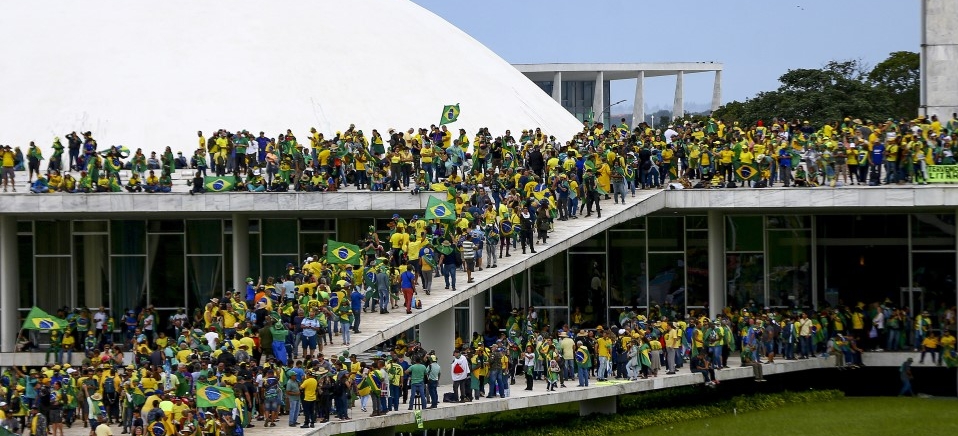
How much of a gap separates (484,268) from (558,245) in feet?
6.04

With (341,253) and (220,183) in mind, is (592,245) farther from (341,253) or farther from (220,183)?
(341,253)

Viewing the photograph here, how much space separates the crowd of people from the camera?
34.3 m

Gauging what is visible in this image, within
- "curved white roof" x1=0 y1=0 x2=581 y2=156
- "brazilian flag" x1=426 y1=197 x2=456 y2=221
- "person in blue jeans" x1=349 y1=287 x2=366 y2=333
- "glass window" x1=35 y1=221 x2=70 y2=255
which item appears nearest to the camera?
"person in blue jeans" x1=349 y1=287 x2=366 y2=333

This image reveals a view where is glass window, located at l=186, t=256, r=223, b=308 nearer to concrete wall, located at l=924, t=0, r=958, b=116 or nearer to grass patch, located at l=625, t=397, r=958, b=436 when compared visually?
grass patch, located at l=625, t=397, r=958, b=436

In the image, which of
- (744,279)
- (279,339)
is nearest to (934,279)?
(744,279)

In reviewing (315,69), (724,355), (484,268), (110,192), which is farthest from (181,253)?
(724,355)

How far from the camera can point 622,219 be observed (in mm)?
33875

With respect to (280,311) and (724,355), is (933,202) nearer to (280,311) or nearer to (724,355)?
(724,355)

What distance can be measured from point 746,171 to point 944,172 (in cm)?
419

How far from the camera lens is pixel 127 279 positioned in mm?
39188

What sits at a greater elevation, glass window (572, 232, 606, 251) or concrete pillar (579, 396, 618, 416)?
glass window (572, 232, 606, 251)

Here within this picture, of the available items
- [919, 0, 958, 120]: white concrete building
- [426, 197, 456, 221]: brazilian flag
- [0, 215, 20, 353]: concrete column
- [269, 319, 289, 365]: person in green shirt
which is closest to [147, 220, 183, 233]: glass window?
[0, 215, 20, 353]: concrete column

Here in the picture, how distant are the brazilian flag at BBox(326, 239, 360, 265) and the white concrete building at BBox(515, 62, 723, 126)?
65.4 metres

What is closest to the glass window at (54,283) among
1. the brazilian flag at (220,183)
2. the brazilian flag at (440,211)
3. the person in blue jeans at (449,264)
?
the brazilian flag at (220,183)
